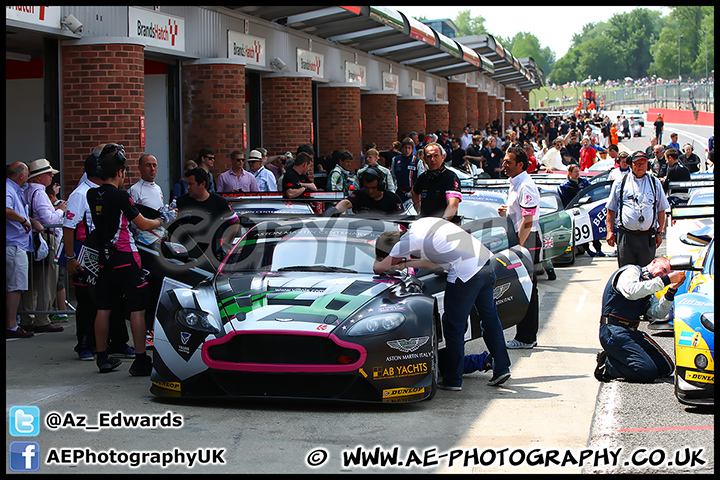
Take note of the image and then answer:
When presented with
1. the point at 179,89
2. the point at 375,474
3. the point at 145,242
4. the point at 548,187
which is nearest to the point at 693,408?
the point at 375,474

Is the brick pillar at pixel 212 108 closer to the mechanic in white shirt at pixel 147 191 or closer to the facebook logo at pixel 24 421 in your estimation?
the mechanic in white shirt at pixel 147 191

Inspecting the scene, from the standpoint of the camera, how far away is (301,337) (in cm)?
598

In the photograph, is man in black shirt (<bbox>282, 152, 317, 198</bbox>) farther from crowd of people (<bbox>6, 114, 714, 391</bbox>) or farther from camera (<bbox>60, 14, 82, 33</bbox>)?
camera (<bbox>60, 14, 82, 33</bbox>)

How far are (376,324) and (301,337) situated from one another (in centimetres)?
53

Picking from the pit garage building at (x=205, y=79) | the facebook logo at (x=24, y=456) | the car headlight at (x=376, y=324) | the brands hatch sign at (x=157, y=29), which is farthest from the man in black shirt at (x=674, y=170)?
the facebook logo at (x=24, y=456)

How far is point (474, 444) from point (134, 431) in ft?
6.94

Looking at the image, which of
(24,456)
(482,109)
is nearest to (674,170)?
(24,456)

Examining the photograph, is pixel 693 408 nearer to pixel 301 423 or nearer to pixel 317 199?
pixel 301 423

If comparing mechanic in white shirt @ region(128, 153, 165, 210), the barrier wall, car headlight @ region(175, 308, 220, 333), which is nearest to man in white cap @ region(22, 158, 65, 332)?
mechanic in white shirt @ region(128, 153, 165, 210)

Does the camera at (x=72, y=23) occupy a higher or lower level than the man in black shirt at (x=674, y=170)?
higher

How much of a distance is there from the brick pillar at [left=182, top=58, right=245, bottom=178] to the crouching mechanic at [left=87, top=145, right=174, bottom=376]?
26.0 ft

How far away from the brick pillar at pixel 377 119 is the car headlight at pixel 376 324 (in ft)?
67.8

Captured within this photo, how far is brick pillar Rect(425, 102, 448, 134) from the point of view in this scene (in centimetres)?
3544

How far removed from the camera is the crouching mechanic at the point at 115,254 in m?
7.21
